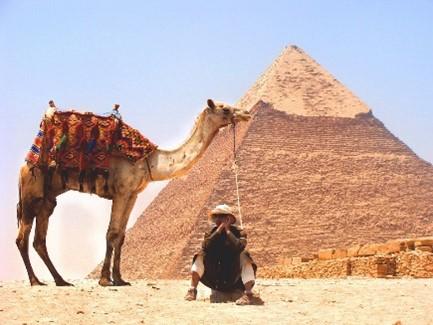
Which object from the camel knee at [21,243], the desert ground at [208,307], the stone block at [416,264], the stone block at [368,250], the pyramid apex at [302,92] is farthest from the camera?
the pyramid apex at [302,92]

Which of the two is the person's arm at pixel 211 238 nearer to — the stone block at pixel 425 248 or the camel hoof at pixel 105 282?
the camel hoof at pixel 105 282

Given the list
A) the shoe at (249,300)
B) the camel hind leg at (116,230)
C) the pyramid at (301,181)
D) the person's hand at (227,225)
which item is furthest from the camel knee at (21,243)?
the pyramid at (301,181)

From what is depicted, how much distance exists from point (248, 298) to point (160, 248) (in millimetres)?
101755

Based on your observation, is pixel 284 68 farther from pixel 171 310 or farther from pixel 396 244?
pixel 171 310

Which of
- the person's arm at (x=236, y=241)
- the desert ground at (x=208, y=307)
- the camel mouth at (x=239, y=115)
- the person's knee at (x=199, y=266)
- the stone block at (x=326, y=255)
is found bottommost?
the desert ground at (x=208, y=307)

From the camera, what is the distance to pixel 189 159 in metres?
12.0

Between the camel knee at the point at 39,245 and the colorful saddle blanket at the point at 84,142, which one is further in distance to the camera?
the camel knee at the point at 39,245

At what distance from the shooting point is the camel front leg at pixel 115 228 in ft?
37.6

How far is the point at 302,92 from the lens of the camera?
391ft

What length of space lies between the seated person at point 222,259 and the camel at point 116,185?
2.29 meters

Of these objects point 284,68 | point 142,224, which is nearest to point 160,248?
point 142,224

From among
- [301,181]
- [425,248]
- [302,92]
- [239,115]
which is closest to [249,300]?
[239,115]

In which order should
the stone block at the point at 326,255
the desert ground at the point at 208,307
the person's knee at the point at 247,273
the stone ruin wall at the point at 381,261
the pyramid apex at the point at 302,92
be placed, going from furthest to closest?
1. the pyramid apex at the point at 302,92
2. the stone block at the point at 326,255
3. the stone ruin wall at the point at 381,261
4. the person's knee at the point at 247,273
5. the desert ground at the point at 208,307

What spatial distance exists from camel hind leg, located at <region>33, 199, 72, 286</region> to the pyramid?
9282cm
